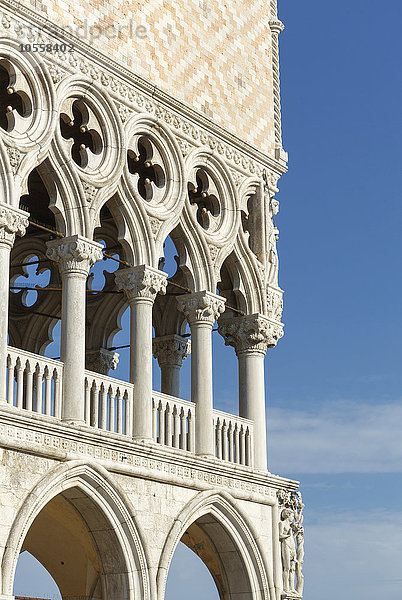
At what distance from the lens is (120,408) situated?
16.4m

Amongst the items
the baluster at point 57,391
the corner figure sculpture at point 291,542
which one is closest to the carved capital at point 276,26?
the corner figure sculpture at point 291,542

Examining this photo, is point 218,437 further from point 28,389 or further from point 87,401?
point 28,389

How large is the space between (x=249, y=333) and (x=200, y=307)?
134 cm

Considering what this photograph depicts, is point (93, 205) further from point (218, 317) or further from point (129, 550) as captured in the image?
point (129, 550)

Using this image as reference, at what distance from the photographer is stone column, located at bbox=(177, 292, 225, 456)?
1766cm

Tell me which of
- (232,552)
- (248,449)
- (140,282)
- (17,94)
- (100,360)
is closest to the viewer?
(17,94)

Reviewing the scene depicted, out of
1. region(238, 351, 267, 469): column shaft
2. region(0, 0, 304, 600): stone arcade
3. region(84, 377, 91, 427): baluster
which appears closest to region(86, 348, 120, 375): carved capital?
region(0, 0, 304, 600): stone arcade

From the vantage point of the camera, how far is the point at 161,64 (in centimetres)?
1809

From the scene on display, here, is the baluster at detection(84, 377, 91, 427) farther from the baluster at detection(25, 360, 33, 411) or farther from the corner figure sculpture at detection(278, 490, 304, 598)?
the corner figure sculpture at detection(278, 490, 304, 598)

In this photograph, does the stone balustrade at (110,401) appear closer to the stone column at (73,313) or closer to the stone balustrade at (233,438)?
the stone column at (73,313)

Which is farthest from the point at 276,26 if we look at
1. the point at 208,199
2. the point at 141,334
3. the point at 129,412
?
the point at 129,412

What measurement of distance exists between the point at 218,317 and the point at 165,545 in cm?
374

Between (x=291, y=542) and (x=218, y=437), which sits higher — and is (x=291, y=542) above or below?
below

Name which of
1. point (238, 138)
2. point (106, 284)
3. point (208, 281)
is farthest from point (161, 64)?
point (106, 284)
